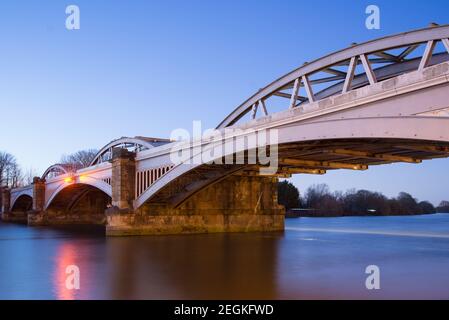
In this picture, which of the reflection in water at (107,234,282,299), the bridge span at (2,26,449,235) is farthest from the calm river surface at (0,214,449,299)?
the bridge span at (2,26,449,235)

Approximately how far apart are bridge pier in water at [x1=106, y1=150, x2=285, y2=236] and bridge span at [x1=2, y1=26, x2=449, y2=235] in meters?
0.07

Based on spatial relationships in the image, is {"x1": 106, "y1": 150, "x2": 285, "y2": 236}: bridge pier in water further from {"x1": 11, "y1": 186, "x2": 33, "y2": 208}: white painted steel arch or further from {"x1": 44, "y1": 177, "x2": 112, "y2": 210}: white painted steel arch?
{"x1": 11, "y1": 186, "x2": 33, "y2": 208}: white painted steel arch

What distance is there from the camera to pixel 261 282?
1391cm

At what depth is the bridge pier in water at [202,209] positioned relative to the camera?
102 ft

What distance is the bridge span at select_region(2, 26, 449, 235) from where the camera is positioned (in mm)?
12969

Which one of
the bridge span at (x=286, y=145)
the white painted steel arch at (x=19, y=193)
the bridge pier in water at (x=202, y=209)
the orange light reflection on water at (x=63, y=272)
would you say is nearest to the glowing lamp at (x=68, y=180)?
the bridge span at (x=286, y=145)

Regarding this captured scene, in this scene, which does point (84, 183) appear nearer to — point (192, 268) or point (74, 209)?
point (74, 209)

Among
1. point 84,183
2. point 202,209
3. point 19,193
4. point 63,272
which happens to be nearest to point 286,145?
point 63,272

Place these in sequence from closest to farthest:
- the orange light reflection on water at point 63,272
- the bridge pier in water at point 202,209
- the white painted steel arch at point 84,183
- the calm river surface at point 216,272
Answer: the orange light reflection on water at point 63,272 < the calm river surface at point 216,272 < the bridge pier in water at point 202,209 < the white painted steel arch at point 84,183

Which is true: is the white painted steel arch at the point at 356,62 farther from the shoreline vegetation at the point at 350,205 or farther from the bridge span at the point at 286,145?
the shoreline vegetation at the point at 350,205

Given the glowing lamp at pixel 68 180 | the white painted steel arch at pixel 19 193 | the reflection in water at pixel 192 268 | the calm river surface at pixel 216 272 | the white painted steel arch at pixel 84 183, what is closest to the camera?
the calm river surface at pixel 216 272

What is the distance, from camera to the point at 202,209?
109 ft

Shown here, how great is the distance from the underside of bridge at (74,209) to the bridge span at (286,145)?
5.51 metres

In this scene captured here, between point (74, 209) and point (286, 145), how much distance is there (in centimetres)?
4479
